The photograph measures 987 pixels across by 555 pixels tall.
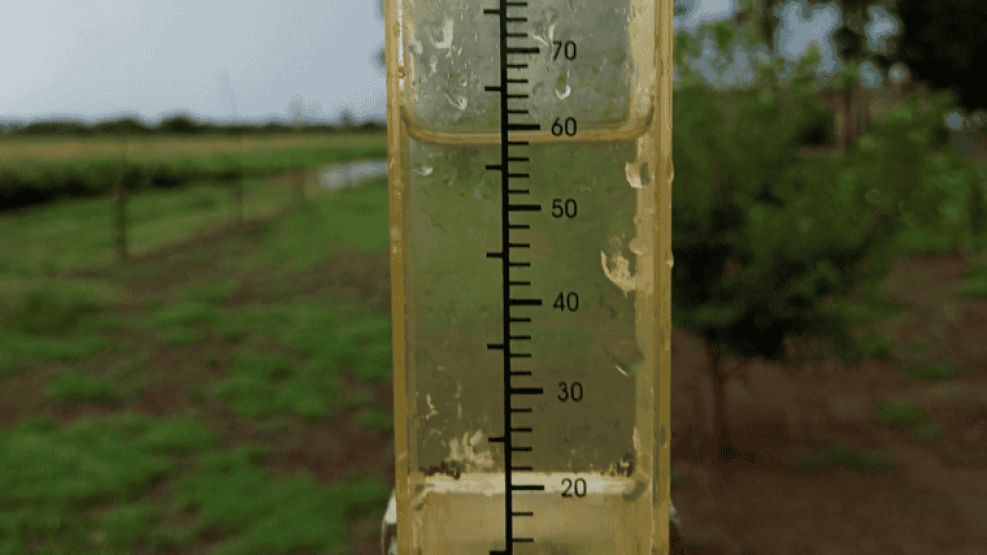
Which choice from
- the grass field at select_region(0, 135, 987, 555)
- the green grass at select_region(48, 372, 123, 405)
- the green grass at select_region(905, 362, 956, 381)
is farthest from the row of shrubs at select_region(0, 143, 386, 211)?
the green grass at select_region(905, 362, 956, 381)

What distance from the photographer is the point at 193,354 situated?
337 inches

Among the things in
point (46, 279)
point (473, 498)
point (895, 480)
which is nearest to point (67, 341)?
point (46, 279)

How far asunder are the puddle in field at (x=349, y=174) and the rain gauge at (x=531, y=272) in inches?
947

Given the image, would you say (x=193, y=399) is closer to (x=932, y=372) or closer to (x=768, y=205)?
(x=768, y=205)

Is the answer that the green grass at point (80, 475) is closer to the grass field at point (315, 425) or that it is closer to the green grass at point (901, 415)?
the grass field at point (315, 425)

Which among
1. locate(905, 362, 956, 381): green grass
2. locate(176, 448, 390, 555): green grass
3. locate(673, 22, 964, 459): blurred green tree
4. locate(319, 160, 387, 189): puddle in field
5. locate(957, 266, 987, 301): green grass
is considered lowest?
locate(176, 448, 390, 555): green grass

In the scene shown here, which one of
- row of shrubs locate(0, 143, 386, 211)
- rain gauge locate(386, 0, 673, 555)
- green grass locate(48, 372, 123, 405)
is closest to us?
rain gauge locate(386, 0, 673, 555)

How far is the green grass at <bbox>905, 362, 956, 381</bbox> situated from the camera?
7.56 m

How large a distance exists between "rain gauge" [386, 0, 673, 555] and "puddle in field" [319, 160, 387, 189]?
24.1m

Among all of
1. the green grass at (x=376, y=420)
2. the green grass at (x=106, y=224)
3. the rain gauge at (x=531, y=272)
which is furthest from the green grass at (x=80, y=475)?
the green grass at (x=106, y=224)

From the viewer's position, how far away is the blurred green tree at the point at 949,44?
1836cm

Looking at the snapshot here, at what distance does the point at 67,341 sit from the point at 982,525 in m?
7.86

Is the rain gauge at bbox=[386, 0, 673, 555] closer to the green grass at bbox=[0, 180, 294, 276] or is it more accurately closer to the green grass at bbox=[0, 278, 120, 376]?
the green grass at bbox=[0, 278, 120, 376]

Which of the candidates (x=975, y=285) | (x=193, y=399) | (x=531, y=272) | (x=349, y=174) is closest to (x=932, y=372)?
(x=975, y=285)
